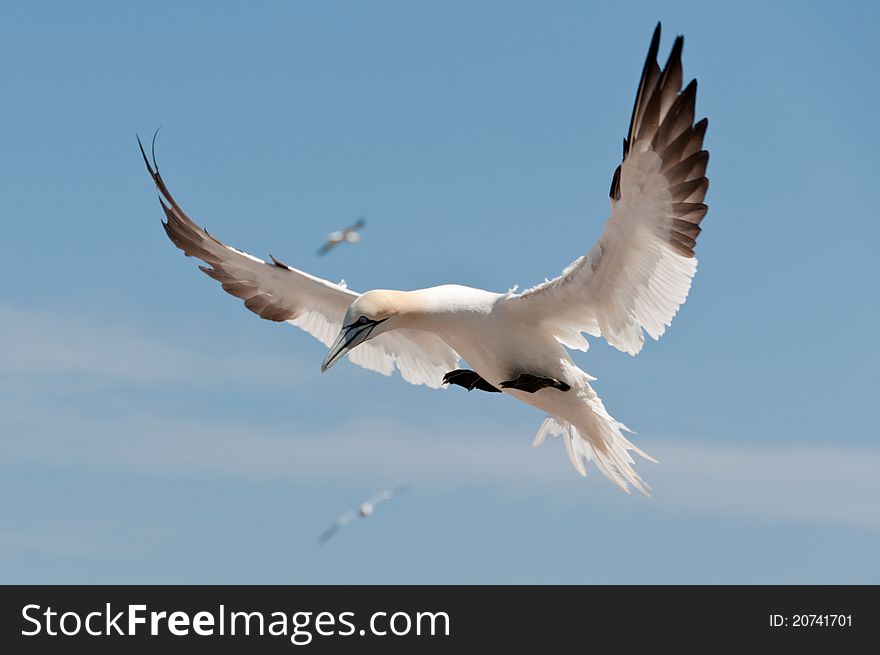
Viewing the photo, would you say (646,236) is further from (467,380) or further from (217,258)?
(217,258)

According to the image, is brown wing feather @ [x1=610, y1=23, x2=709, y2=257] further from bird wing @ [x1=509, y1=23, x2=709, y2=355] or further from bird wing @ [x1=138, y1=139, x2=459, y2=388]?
bird wing @ [x1=138, y1=139, x2=459, y2=388]

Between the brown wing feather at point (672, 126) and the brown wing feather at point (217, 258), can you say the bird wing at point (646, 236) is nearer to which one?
the brown wing feather at point (672, 126)

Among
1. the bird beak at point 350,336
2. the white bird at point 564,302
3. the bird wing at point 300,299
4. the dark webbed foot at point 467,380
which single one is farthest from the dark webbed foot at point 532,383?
the bird wing at point 300,299

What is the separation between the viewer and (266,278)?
13.2 m

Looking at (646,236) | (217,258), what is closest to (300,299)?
(217,258)

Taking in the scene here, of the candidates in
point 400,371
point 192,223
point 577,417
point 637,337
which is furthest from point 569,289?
point 192,223

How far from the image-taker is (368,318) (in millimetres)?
11344

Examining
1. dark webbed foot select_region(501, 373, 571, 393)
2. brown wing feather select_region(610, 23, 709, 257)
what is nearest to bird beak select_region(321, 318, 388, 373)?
dark webbed foot select_region(501, 373, 571, 393)

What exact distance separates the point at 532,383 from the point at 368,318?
145 centimetres

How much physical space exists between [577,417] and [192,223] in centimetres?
419

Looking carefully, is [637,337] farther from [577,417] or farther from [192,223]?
[192,223]

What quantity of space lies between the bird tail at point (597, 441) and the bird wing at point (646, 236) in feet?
2.47

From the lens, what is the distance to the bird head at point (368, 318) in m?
11.3

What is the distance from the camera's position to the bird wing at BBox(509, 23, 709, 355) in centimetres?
970
